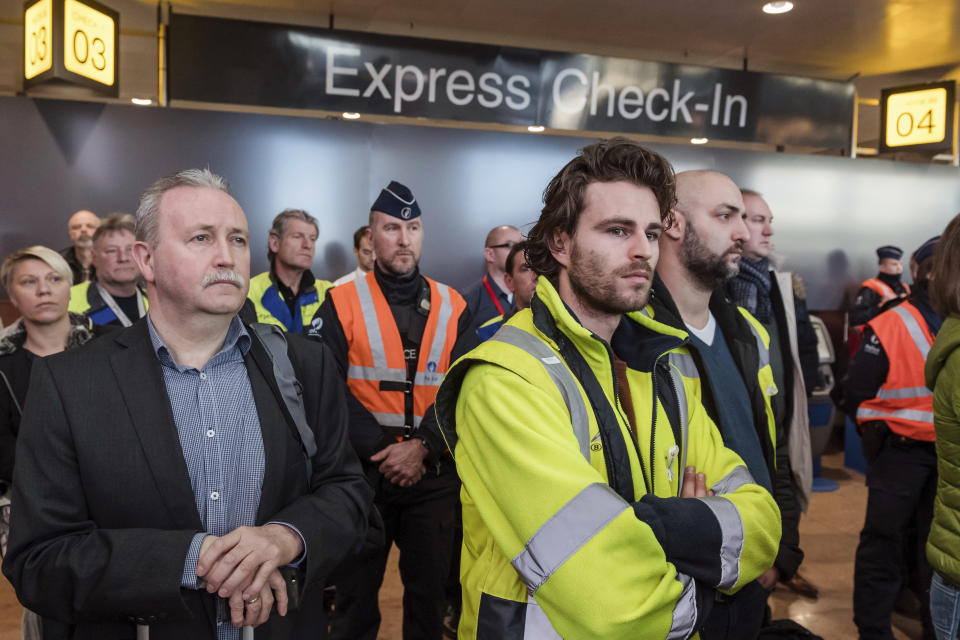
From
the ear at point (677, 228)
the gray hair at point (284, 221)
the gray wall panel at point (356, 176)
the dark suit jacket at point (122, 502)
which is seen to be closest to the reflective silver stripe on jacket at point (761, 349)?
the ear at point (677, 228)

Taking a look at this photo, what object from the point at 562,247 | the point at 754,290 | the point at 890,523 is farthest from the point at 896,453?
the point at 562,247

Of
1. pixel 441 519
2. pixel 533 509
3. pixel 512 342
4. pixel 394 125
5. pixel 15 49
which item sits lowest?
pixel 441 519

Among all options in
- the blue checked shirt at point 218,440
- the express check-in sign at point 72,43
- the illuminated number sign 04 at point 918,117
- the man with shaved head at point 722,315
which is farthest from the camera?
the illuminated number sign 04 at point 918,117

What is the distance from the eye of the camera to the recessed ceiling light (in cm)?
539

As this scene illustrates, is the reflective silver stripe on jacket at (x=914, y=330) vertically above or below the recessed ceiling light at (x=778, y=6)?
below

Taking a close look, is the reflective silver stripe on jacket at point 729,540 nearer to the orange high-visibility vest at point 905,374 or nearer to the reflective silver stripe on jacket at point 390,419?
the reflective silver stripe on jacket at point 390,419

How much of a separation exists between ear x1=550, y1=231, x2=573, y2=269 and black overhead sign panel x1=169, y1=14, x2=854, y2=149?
126 inches

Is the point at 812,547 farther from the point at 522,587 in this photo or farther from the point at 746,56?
the point at 746,56

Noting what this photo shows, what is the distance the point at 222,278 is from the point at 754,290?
1.75m

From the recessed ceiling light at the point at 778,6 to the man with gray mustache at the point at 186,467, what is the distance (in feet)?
16.8

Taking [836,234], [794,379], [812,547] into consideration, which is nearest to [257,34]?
[794,379]

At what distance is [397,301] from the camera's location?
283 cm

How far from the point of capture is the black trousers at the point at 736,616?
1549 mm

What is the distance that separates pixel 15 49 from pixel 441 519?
610 centimetres
